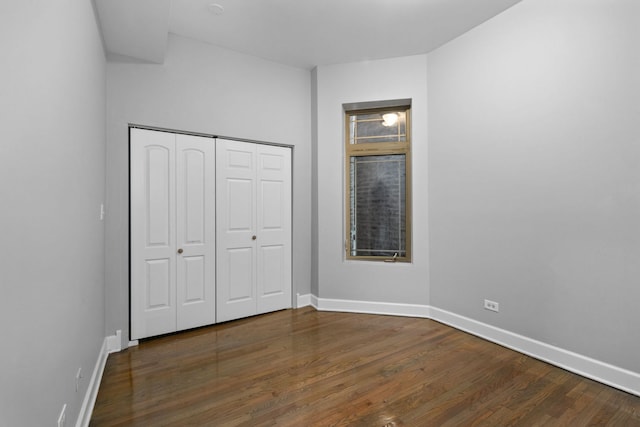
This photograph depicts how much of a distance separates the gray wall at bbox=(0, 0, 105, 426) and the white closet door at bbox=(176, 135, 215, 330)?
1162 millimetres

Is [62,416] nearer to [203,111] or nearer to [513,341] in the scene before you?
[203,111]

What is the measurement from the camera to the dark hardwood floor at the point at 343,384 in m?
1.93

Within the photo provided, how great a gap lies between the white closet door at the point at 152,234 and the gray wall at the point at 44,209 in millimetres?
963

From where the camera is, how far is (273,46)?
3502mm

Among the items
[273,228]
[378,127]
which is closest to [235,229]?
[273,228]

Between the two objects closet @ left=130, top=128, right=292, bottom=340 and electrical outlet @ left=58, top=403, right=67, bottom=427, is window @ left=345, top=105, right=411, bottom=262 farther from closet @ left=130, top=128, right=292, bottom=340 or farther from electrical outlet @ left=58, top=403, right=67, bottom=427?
electrical outlet @ left=58, top=403, right=67, bottom=427

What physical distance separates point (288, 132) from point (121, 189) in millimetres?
1920

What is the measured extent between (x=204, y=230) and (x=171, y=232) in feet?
1.05

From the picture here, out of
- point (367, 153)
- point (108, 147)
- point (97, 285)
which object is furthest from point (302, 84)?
point (97, 285)

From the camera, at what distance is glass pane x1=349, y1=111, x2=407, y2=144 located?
3898 millimetres

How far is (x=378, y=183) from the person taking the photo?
13.0 ft

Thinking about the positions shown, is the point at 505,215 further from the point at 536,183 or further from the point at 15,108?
the point at 15,108

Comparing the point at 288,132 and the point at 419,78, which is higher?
the point at 419,78

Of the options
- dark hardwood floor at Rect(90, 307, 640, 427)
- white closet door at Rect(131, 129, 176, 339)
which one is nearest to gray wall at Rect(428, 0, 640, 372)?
dark hardwood floor at Rect(90, 307, 640, 427)
